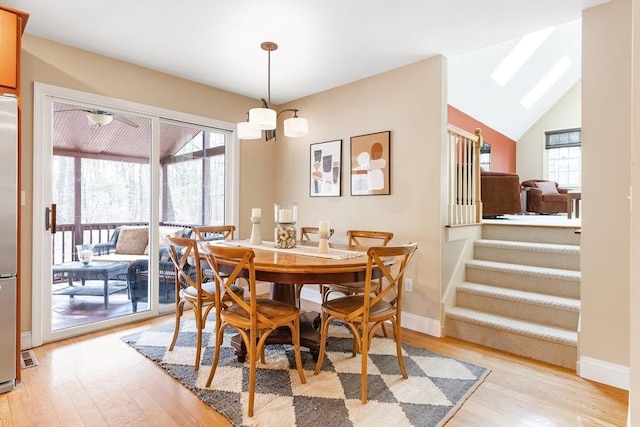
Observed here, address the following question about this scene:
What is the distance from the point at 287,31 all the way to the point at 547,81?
6894mm

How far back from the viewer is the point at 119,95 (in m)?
3.23

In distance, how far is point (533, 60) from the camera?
20.1ft

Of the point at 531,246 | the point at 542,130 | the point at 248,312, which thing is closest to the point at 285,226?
the point at 248,312

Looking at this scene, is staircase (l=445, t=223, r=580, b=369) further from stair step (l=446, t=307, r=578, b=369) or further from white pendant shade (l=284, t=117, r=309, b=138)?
white pendant shade (l=284, t=117, r=309, b=138)

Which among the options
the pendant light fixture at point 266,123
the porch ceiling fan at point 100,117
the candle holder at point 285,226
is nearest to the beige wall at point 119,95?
the porch ceiling fan at point 100,117

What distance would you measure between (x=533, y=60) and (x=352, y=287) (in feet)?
19.1

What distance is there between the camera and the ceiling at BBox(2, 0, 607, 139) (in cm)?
237

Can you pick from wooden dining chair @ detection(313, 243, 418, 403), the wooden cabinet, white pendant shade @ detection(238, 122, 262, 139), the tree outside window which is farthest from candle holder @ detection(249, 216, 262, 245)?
the tree outside window

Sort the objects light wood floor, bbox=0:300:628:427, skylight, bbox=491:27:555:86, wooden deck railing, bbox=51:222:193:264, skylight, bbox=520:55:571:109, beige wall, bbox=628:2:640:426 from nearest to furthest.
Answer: beige wall, bbox=628:2:640:426, light wood floor, bbox=0:300:628:427, wooden deck railing, bbox=51:222:193:264, skylight, bbox=491:27:555:86, skylight, bbox=520:55:571:109

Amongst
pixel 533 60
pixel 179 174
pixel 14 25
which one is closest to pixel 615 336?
pixel 179 174

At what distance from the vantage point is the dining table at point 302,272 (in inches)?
77.7

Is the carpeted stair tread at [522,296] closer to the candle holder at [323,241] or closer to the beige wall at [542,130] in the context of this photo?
the candle holder at [323,241]

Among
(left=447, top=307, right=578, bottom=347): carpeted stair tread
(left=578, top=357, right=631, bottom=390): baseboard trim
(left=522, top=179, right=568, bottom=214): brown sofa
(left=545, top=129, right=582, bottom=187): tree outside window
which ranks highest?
(left=545, top=129, right=582, bottom=187): tree outside window

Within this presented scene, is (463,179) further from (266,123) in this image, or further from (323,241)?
(266,123)
